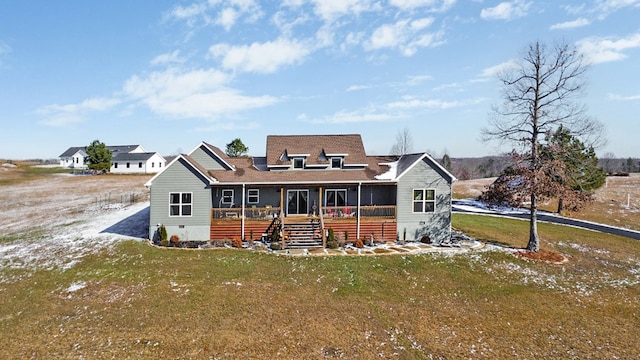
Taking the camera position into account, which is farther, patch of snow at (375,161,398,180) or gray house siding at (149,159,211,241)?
patch of snow at (375,161,398,180)

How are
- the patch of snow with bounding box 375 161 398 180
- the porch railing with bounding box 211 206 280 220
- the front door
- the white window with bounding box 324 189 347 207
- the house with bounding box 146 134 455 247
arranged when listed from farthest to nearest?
the white window with bounding box 324 189 347 207 → the front door → the patch of snow with bounding box 375 161 398 180 → the porch railing with bounding box 211 206 280 220 → the house with bounding box 146 134 455 247

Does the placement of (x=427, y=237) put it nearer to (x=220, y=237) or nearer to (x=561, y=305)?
(x=561, y=305)

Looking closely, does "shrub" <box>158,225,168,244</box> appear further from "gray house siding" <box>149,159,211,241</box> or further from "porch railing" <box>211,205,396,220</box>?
"porch railing" <box>211,205,396,220</box>

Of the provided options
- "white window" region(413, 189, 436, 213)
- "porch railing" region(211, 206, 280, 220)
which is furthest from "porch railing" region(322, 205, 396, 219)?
"porch railing" region(211, 206, 280, 220)

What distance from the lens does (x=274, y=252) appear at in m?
19.4

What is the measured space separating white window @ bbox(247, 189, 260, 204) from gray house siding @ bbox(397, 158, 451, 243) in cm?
1016

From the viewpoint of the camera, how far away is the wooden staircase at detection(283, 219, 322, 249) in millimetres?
20500

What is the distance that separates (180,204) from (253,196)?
5.04m

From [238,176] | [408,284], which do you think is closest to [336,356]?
[408,284]

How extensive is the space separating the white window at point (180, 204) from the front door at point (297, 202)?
6.84m

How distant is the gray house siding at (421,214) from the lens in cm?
2214

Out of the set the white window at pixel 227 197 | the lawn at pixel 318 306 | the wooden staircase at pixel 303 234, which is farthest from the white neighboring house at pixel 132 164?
the wooden staircase at pixel 303 234

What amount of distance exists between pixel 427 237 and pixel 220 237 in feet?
45.4

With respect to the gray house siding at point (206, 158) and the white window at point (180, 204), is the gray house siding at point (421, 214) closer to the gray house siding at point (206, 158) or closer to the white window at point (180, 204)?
the gray house siding at point (206, 158)
